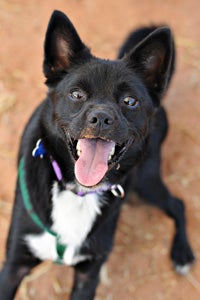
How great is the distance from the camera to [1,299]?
2.75 m

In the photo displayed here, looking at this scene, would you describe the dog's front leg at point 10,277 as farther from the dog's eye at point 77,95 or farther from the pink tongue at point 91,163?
the dog's eye at point 77,95

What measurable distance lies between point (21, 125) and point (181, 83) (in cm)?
184

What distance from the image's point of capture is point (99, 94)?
2.38 metres

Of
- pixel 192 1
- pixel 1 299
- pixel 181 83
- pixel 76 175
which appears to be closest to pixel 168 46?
pixel 76 175

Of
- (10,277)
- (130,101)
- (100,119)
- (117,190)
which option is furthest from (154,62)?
(10,277)

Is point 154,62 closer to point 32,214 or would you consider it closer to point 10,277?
point 32,214

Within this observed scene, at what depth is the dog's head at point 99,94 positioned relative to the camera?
7.54 feet

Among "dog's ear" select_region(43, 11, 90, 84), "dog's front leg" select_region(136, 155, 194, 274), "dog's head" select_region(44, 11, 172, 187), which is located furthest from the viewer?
"dog's front leg" select_region(136, 155, 194, 274)

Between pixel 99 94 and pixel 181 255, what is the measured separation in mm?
1795

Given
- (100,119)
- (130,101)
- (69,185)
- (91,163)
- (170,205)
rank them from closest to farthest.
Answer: (100,119) → (91,163) → (130,101) → (69,185) → (170,205)

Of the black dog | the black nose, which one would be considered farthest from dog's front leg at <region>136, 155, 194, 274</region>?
the black nose

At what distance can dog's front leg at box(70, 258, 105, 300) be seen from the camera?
2.84m

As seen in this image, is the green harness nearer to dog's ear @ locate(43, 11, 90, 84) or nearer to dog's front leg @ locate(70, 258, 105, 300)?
dog's front leg @ locate(70, 258, 105, 300)

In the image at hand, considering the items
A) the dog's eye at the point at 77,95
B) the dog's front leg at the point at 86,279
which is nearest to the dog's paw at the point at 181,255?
the dog's front leg at the point at 86,279
